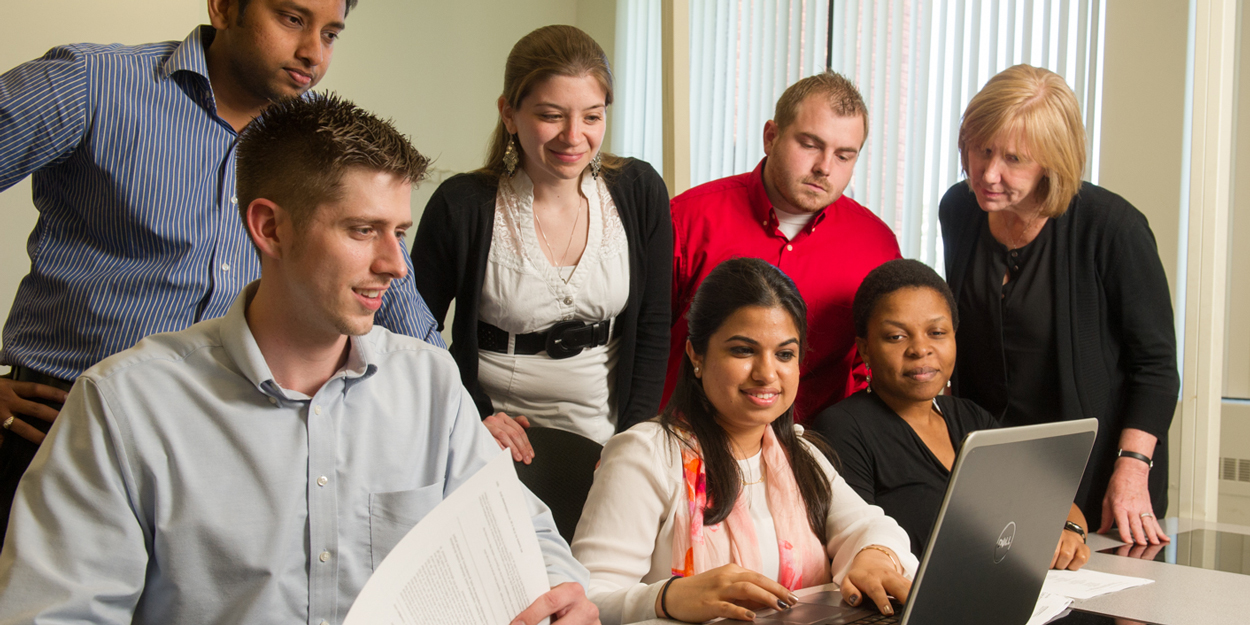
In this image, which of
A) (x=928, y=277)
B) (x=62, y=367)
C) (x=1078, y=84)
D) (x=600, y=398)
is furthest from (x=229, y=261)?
(x=1078, y=84)

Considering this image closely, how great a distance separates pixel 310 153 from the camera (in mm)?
1063

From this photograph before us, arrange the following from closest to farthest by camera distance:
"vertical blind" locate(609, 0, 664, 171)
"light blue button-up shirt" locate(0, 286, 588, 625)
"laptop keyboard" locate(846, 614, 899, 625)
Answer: "light blue button-up shirt" locate(0, 286, 588, 625)
"laptop keyboard" locate(846, 614, 899, 625)
"vertical blind" locate(609, 0, 664, 171)

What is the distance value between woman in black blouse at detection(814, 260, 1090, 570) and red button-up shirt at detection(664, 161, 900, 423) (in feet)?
0.44

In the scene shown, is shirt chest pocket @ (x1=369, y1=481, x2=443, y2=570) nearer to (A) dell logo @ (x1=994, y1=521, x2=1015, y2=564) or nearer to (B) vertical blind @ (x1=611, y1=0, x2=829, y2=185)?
(A) dell logo @ (x1=994, y1=521, x2=1015, y2=564)

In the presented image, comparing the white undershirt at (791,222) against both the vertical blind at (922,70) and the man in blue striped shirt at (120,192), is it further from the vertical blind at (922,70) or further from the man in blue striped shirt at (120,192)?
the vertical blind at (922,70)

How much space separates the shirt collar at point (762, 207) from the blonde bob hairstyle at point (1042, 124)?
0.41 m

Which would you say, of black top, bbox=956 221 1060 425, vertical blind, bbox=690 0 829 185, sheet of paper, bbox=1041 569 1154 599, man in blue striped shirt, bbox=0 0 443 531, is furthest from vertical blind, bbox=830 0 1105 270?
man in blue striped shirt, bbox=0 0 443 531

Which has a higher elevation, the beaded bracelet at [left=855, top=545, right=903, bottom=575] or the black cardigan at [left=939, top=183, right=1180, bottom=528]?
the black cardigan at [left=939, top=183, right=1180, bottom=528]

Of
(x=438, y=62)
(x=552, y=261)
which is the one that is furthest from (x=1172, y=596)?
(x=438, y=62)

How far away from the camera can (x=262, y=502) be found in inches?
39.9

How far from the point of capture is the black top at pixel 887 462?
1.75 meters

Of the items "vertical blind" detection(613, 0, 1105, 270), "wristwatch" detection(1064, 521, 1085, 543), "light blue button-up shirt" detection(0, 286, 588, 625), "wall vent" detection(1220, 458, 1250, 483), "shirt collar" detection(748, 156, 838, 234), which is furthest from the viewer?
"vertical blind" detection(613, 0, 1105, 270)

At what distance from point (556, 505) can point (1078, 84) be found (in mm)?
2535

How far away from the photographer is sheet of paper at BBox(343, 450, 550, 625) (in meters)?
0.80
